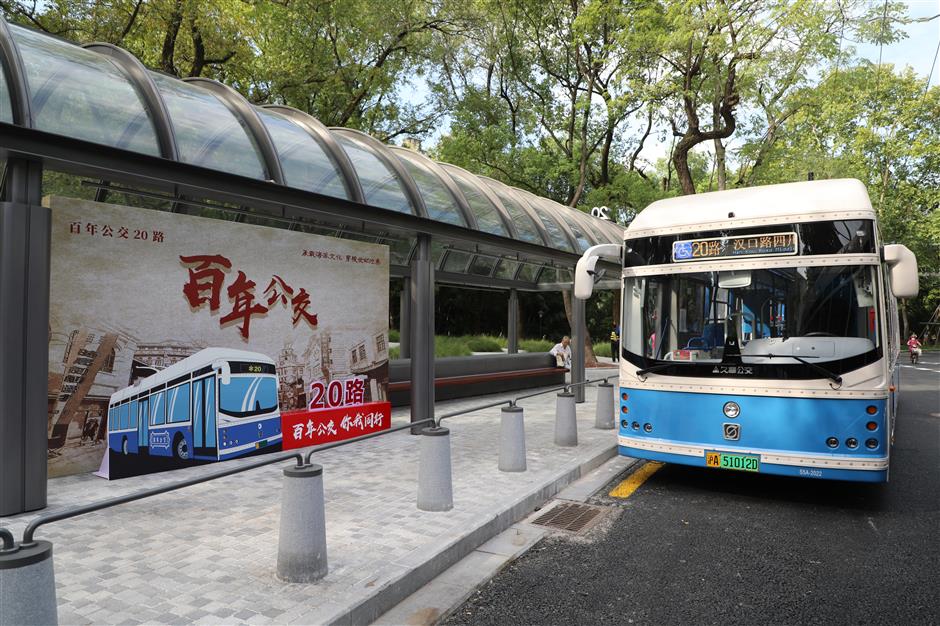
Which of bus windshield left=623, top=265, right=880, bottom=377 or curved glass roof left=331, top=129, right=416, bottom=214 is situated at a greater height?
curved glass roof left=331, top=129, right=416, bottom=214

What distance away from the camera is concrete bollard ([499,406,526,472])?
6.96m

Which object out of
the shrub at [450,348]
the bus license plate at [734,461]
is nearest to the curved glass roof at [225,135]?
the bus license plate at [734,461]

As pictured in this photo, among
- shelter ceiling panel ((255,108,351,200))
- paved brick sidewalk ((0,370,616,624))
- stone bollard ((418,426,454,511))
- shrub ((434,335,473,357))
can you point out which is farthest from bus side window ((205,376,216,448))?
shrub ((434,335,473,357))

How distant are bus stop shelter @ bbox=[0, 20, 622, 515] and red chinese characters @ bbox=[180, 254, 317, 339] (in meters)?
0.85

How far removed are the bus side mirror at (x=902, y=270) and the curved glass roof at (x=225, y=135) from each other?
592cm

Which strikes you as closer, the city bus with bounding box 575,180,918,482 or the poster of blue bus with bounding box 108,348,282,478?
the city bus with bounding box 575,180,918,482

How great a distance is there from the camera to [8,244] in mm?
5199

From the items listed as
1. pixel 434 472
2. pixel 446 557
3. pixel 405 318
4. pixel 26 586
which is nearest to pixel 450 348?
pixel 405 318

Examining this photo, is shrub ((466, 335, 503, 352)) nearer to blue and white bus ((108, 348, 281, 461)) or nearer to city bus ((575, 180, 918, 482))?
blue and white bus ((108, 348, 281, 461))

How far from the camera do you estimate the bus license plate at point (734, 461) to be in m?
5.97

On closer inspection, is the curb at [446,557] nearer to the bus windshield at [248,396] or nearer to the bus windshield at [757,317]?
the bus windshield at [757,317]

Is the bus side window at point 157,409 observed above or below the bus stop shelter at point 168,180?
below

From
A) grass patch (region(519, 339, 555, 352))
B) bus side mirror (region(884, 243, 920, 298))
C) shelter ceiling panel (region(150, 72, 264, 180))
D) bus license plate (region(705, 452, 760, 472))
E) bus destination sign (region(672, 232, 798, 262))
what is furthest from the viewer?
grass patch (region(519, 339, 555, 352))

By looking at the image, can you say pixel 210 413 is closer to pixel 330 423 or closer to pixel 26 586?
pixel 330 423
